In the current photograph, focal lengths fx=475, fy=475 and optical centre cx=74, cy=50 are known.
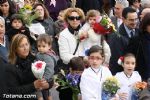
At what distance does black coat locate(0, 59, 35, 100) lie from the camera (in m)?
5.46

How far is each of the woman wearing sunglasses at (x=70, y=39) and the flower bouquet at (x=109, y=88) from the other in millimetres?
1246

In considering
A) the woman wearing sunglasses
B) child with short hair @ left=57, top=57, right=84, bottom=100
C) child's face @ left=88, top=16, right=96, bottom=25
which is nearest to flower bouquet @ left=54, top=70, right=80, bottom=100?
child with short hair @ left=57, top=57, right=84, bottom=100

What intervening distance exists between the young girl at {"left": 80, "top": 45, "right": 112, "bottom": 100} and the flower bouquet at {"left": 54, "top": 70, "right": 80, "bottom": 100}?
0.79 feet

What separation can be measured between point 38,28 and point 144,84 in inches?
130

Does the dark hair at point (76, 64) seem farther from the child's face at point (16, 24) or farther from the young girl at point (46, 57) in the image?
the child's face at point (16, 24)

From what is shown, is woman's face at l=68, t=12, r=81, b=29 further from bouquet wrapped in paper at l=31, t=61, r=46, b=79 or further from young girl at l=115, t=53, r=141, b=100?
bouquet wrapped in paper at l=31, t=61, r=46, b=79

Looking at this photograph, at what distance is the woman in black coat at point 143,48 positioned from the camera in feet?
23.2

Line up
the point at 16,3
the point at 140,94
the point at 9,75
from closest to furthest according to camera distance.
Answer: the point at 9,75, the point at 140,94, the point at 16,3

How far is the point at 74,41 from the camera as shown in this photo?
7625 mm

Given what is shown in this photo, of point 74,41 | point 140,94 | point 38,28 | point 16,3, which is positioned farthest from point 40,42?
point 16,3

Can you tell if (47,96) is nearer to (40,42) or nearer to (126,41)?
(40,42)

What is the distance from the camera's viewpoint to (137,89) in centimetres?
655

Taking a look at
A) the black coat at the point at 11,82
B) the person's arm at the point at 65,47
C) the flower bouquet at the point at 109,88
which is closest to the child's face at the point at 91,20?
the person's arm at the point at 65,47

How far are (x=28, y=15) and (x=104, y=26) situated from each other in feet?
7.06
